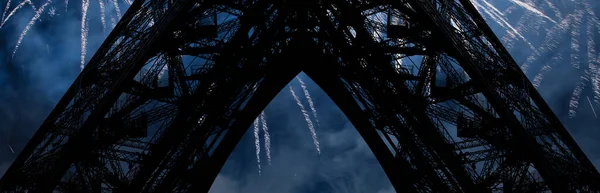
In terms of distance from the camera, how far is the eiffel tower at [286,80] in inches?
918

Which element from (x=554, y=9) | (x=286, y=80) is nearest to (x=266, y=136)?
(x=286, y=80)

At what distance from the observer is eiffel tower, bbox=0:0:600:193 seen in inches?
918

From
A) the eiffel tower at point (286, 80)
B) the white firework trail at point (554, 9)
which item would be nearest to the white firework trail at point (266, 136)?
the eiffel tower at point (286, 80)

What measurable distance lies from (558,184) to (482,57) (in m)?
5.76

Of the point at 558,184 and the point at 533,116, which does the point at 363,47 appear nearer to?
the point at 533,116

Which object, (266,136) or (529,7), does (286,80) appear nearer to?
(529,7)

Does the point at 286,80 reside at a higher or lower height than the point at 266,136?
lower

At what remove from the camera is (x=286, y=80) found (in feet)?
106

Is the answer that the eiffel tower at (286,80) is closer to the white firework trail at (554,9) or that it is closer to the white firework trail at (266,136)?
the white firework trail at (554,9)

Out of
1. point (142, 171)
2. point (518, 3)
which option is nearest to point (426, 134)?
point (142, 171)

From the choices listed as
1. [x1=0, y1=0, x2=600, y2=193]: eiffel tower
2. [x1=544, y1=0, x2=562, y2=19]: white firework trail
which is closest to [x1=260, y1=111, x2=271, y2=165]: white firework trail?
[x1=0, y1=0, x2=600, y2=193]: eiffel tower

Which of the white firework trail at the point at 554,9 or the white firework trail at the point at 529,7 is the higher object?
the white firework trail at the point at 529,7

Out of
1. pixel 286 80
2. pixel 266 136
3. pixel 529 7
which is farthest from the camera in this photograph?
pixel 266 136

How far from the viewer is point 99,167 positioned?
2423 centimetres
